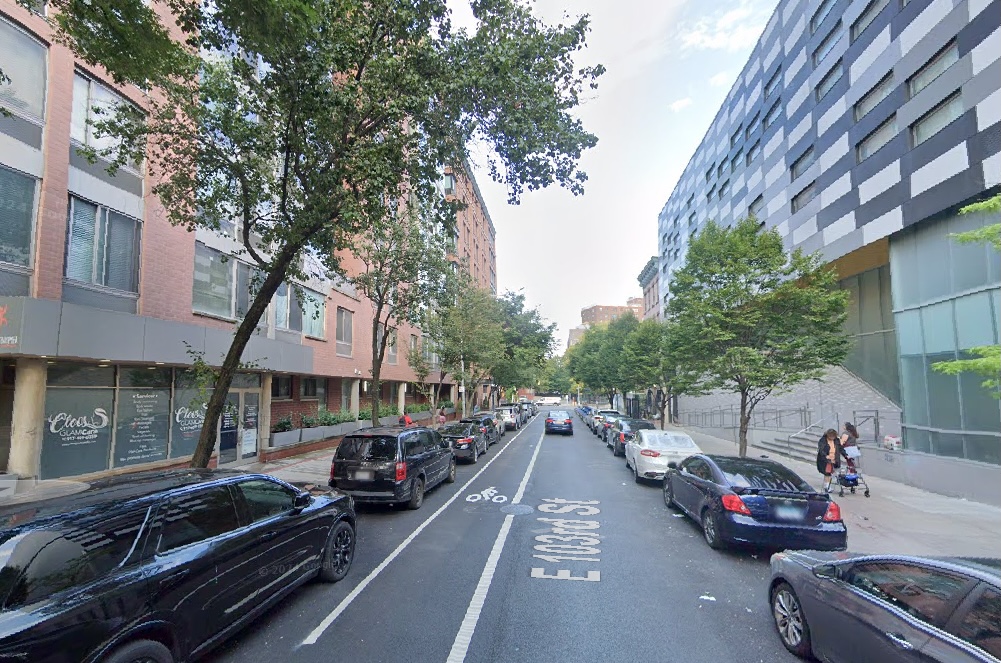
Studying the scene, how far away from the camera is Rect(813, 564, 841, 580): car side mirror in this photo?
12.7 ft

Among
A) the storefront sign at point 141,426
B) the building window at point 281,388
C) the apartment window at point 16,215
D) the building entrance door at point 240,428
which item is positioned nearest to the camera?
the apartment window at point 16,215

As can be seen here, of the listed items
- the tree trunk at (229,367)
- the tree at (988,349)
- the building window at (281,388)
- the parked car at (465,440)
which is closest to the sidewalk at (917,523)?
the tree at (988,349)

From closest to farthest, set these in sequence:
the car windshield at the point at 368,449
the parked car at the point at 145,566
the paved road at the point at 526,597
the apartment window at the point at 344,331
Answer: the parked car at the point at 145,566 → the paved road at the point at 526,597 → the car windshield at the point at 368,449 → the apartment window at the point at 344,331

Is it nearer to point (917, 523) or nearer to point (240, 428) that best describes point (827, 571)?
point (917, 523)

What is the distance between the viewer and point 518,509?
9281 mm

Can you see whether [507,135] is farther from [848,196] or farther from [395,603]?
[848,196]

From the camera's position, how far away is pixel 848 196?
16.6 metres

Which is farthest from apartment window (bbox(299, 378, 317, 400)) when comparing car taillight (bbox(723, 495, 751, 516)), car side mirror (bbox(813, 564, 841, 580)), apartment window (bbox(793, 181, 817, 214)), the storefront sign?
apartment window (bbox(793, 181, 817, 214))

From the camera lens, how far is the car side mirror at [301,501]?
5.20 meters

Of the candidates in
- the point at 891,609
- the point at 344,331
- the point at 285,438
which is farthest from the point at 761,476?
the point at 344,331

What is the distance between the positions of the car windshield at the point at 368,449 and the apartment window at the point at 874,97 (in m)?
18.2

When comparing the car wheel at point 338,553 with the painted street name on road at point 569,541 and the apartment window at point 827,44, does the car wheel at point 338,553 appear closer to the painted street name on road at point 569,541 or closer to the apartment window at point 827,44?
the painted street name on road at point 569,541

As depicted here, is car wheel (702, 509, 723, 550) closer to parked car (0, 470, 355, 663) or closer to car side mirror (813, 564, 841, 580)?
car side mirror (813, 564, 841, 580)

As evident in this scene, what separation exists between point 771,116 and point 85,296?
94.7ft
